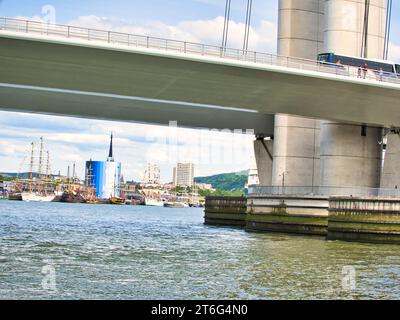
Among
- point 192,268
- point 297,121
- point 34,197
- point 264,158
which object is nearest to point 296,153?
point 297,121

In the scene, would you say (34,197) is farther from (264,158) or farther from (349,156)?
(349,156)

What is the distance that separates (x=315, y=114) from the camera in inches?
1905

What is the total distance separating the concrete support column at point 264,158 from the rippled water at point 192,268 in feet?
82.0

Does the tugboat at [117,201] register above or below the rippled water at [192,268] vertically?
below

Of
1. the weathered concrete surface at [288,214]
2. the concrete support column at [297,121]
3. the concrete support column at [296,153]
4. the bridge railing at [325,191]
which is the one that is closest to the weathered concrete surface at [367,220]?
the bridge railing at [325,191]

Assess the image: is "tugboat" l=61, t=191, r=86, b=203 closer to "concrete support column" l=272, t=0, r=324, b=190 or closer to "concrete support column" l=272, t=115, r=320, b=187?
"concrete support column" l=272, t=115, r=320, b=187

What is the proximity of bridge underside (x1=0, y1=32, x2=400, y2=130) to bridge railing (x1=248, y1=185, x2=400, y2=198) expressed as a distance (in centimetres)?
385

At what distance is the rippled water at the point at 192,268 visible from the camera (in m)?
20.5

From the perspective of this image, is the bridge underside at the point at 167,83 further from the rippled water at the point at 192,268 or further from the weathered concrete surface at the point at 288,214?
the rippled water at the point at 192,268

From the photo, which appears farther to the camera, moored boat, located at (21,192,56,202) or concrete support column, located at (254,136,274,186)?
moored boat, located at (21,192,56,202)

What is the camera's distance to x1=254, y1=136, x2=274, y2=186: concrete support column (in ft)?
211

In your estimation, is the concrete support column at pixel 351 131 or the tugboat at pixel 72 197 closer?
the concrete support column at pixel 351 131

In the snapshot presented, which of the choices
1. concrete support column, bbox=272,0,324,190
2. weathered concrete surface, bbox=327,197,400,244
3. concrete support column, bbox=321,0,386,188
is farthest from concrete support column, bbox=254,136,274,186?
weathered concrete surface, bbox=327,197,400,244

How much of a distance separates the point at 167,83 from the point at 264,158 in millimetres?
25038
